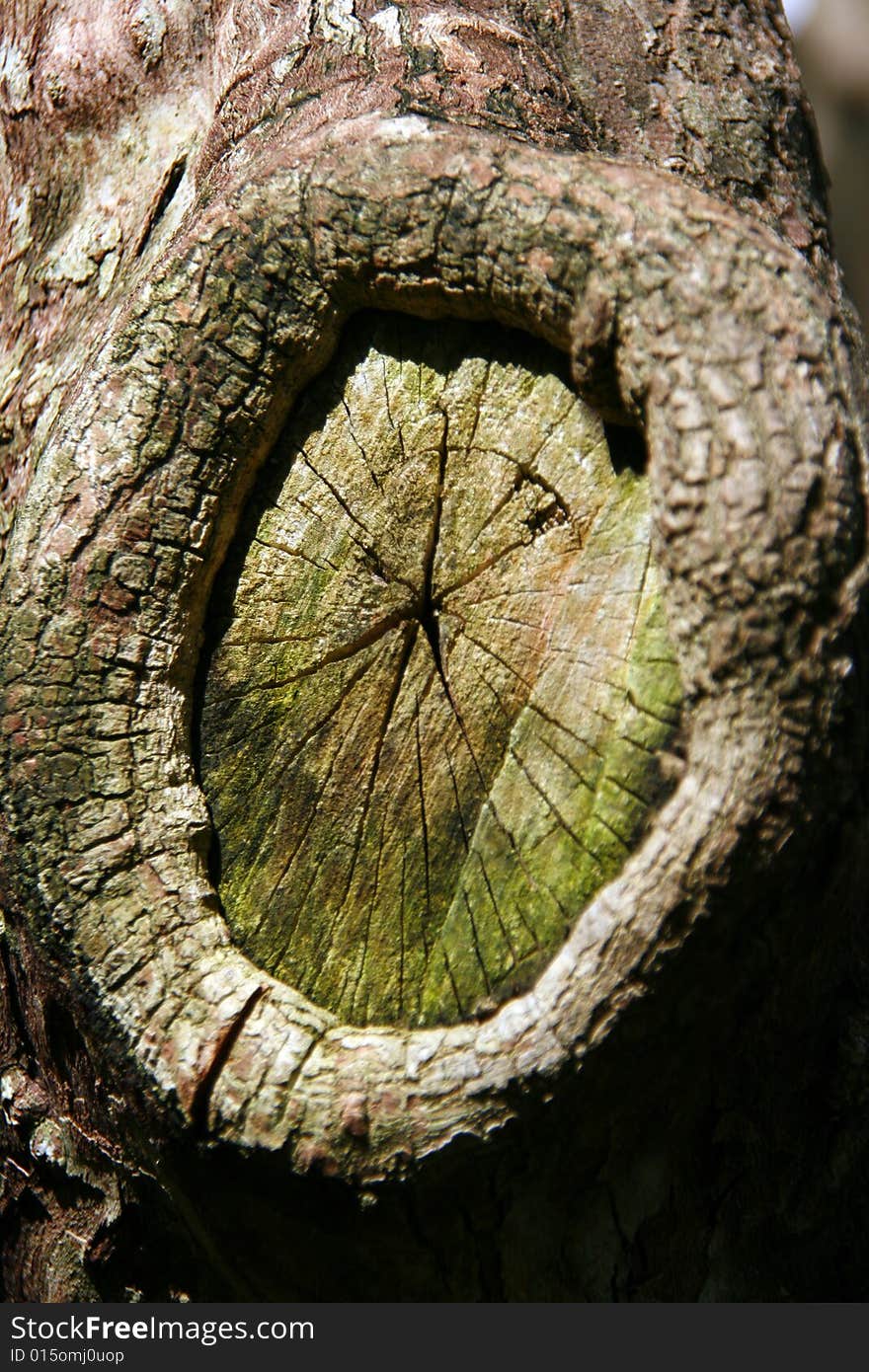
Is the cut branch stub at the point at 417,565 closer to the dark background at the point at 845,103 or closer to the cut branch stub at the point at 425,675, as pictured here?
the cut branch stub at the point at 425,675

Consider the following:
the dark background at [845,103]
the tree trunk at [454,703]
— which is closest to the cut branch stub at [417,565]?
the tree trunk at [454,703]

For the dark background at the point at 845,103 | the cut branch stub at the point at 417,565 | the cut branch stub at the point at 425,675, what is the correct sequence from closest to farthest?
the cut branch stub at the point at 417,565 → the cut branch stub at the point at 425,675 → the dark background at the point at 845,103

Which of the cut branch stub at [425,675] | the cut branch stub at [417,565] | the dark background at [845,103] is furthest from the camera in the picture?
the dark background at [845,103]

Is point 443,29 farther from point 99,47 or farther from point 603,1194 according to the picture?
point 603,1194

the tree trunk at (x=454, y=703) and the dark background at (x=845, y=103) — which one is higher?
the dark background at (x=845, y=103)

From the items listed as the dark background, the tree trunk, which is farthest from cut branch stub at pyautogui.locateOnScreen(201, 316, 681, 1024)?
the dark background

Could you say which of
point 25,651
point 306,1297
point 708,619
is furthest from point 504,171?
point 306,1297

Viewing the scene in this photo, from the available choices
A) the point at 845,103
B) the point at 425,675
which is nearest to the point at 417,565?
the point at 425,675
